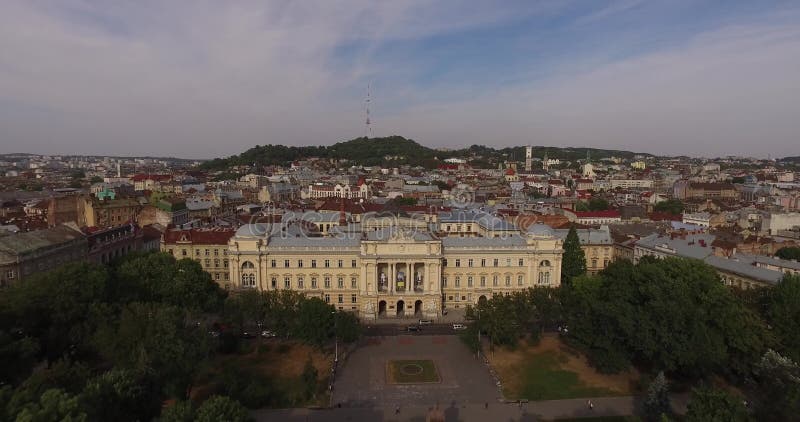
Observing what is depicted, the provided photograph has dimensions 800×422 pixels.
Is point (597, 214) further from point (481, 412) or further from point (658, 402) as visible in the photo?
point (481, 412)

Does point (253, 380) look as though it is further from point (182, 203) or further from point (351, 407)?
point (182, 203)

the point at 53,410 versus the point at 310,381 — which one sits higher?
the point at 53,410

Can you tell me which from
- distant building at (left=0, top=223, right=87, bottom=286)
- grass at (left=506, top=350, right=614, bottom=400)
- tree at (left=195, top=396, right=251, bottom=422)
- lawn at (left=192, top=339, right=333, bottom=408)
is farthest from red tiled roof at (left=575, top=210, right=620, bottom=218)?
tree at (left=195, top=396, right=251, bottom=422)

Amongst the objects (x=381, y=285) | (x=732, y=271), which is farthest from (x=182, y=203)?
(x=732, y=271)

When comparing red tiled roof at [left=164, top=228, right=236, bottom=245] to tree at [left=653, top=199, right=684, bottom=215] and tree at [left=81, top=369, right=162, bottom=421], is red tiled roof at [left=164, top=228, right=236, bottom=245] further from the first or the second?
tree at [left=653, top=199, right=684, bottom=215]

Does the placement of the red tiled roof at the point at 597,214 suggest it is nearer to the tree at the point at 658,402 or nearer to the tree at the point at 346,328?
the tree at the point at 346,328

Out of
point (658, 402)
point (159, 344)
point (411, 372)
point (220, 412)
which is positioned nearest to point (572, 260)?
point (411, 372)
